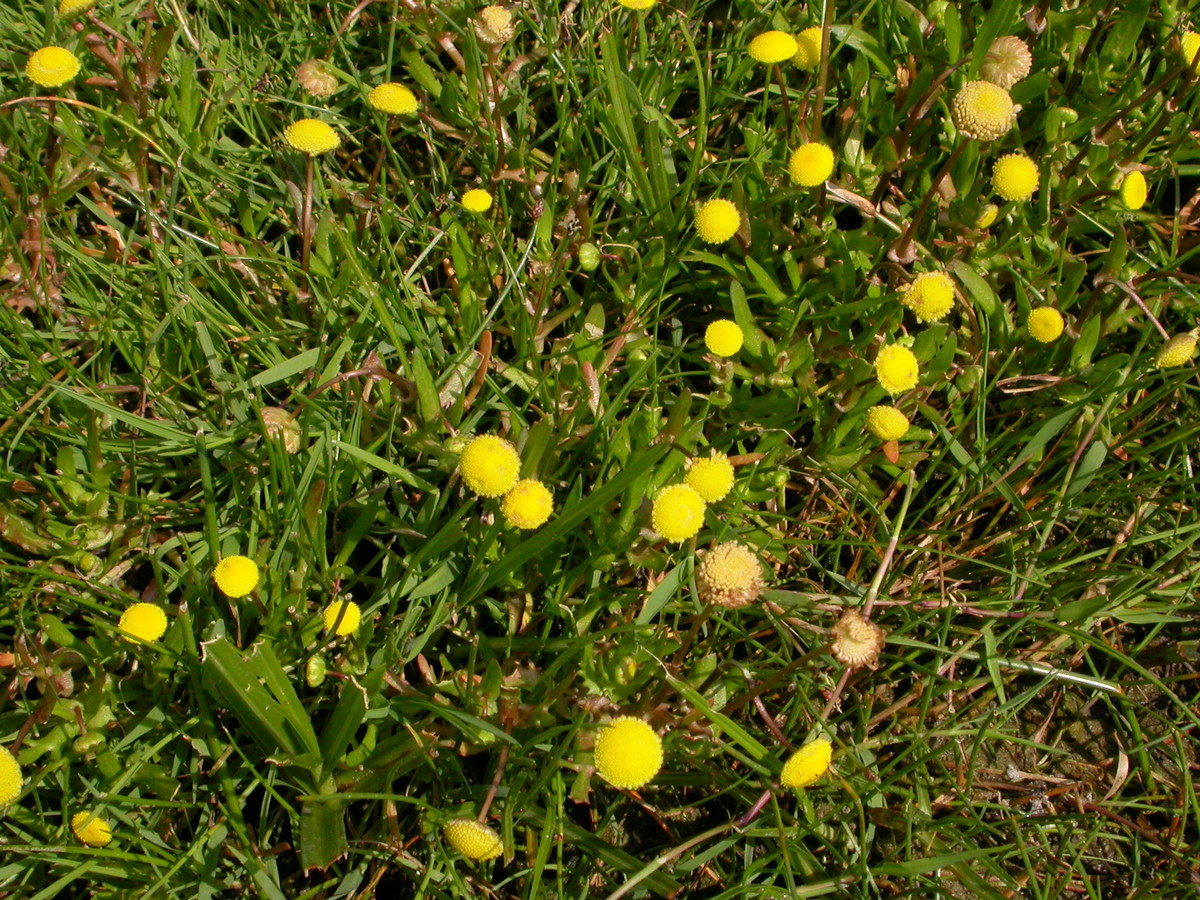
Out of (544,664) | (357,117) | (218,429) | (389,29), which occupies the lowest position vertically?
(544,664)

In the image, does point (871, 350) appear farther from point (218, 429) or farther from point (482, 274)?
point (218, 429)

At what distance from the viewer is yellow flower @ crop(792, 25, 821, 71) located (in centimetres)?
217

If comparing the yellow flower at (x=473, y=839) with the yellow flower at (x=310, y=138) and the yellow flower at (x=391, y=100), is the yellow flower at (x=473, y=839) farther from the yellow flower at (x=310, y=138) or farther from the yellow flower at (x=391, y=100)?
the yellow flower at (x=391, y=100)

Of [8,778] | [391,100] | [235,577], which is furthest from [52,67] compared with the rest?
[8,778]

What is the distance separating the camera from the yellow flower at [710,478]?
1.74 meters

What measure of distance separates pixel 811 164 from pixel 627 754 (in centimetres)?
126

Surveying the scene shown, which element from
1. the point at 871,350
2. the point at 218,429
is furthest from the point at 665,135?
the point at 218,429

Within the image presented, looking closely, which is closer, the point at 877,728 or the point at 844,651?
the point at 844,651

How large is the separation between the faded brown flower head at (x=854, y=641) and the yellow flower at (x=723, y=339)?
0.60 meters

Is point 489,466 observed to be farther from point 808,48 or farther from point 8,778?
point 808,48

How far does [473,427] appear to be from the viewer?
207cm

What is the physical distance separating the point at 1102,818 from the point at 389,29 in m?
2.52

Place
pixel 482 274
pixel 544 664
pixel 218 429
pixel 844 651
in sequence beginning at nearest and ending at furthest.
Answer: pixel 844 651 → pixel 544 664 → pixel 218 429 → pixel 482 274

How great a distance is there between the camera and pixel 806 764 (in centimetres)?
161
